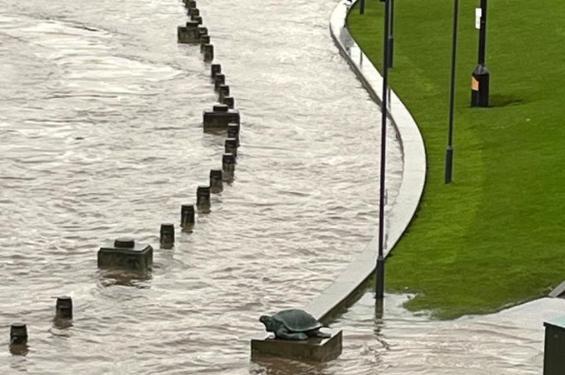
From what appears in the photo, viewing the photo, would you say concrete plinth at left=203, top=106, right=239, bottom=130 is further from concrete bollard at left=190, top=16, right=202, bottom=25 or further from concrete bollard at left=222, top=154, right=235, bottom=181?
concrete bollard at left=190, top=16, right=202, bottom=25

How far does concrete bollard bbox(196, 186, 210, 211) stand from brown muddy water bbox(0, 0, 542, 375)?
0.33 meters

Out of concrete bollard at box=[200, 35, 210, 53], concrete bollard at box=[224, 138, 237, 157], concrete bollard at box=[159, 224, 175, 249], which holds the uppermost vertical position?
concrete bollard at box=[200, 35, 210, 53]

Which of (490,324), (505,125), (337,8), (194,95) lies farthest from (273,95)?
(490,324)

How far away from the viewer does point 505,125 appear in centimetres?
3388

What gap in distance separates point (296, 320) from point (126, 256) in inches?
178

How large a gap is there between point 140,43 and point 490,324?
24251mm

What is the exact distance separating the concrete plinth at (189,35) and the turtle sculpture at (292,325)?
81.4ft

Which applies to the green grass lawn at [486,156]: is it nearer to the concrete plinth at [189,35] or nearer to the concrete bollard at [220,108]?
the concrete bollard at [220,108]

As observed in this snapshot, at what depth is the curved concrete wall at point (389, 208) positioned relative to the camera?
23.1m

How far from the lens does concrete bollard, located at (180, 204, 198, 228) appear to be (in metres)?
27.0

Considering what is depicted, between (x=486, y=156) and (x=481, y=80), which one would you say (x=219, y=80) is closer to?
(x=481, y=80)

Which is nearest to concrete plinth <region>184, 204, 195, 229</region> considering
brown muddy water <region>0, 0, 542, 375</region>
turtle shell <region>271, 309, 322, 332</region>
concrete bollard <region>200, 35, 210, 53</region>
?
brown muddy water <region>0, 0, 542, 375</region>

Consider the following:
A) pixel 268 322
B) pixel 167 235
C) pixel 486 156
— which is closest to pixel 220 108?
pixel 486 156

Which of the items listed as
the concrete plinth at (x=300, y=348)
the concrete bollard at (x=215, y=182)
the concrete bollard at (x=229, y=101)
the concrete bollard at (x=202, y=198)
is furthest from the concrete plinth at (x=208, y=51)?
the concrete plinth at (x=300, y=348)
